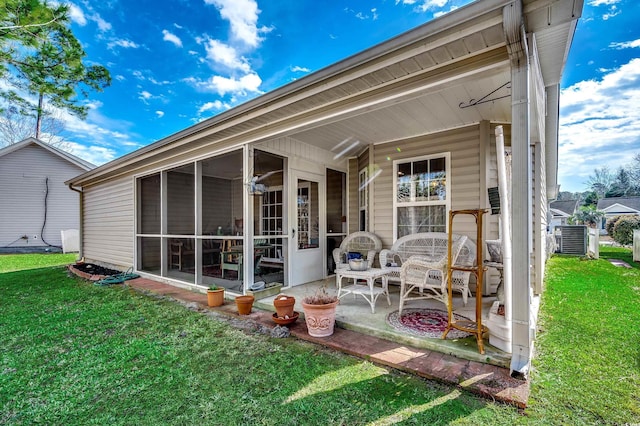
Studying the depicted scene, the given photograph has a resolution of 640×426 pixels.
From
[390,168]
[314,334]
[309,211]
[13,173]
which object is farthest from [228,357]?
[13,173]

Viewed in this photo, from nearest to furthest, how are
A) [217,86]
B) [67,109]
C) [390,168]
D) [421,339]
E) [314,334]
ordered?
[421,339], [314,334], [390,168], [67,109], [217,86]

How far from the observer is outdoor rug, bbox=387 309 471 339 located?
2.78m

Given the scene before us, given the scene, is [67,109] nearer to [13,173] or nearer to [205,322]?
[13,173]

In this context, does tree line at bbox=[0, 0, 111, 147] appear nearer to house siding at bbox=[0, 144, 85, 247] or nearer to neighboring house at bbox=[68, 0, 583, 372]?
neighboring house at bbox=[68, 0, 583, 372]

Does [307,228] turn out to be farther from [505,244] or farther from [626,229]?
[626,229]

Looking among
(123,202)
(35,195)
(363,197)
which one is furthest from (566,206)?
(35,195)

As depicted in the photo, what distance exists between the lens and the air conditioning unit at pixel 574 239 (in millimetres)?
10352

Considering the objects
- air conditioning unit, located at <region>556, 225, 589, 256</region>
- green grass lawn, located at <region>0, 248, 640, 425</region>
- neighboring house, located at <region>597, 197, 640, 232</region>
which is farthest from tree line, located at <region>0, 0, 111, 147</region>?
neighboring house, located at <region>597, 197, 640, 232</region>

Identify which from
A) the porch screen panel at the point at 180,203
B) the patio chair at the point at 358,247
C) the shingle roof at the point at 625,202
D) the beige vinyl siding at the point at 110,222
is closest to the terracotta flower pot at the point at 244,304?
the patio chair at the point at 358,247

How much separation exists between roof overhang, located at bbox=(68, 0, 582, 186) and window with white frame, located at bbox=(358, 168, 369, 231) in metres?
0.74

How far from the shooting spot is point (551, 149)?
671cm

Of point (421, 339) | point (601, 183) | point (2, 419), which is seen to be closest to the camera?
point (2, 419)

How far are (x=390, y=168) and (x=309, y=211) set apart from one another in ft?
5.31

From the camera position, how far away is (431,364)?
7.61 feet
